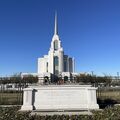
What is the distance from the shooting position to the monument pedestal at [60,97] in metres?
13.4

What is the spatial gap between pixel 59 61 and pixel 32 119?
101m

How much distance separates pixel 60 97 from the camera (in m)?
13.8

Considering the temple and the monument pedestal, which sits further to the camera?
the temple

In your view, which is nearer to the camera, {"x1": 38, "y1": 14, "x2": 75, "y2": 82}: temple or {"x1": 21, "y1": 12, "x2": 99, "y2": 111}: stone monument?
{"x1": 21, "y1": 12, "x2": 99, "y2": 111}: stone monument

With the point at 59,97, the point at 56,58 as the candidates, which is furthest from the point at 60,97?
the point at 56,58

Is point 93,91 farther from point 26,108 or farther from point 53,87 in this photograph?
point 26,108

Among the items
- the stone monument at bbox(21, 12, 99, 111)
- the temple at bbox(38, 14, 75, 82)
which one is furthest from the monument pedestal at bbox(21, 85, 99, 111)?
the temple at bbox(38, 14, 75, 82)

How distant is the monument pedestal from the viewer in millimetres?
13422

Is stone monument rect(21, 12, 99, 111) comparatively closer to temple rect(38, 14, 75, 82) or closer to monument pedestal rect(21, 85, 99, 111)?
monument pedestal rect(21, 85, 99, 111)

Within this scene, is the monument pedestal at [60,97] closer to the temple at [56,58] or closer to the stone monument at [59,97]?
the stone monument at [59,97]

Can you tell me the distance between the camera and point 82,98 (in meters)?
13.8

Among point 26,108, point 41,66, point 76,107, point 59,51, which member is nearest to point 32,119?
point 26,108

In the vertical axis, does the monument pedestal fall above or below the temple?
below

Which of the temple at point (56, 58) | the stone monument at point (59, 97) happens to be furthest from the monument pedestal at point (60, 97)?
the temple at point (56, 58)
